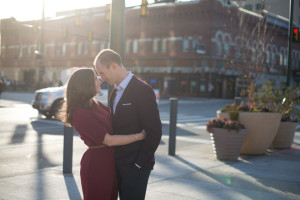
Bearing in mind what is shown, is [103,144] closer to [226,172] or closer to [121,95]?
[121,95]

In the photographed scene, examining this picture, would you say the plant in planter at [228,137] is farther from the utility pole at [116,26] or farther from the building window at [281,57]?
the building window at [281,57]

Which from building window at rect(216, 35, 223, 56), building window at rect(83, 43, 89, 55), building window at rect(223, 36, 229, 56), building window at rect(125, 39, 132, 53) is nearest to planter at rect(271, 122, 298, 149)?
building window at rect(216, 35, 223, 56)

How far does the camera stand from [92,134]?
2.96m

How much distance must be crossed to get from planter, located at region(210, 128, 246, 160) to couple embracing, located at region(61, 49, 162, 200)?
4.96 m

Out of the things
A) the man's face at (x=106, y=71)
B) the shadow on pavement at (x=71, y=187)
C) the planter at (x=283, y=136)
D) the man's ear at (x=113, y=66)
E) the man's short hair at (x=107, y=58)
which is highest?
the man's short hair at (x=107, y=58)

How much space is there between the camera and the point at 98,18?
55594 mm

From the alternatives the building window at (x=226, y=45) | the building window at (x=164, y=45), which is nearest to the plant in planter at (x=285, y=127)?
the building window at (x=226, y=45)

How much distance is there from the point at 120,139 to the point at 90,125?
24 cm

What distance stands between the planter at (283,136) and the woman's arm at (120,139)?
738cm

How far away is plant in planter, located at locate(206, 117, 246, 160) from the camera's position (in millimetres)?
7789

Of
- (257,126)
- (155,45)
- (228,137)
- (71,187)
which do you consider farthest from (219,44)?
(71,187)

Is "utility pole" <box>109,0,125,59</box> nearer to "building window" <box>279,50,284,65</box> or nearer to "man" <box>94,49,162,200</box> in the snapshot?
"man" <box>94,49,162,200</box>

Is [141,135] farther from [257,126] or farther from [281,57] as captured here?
[281,57]

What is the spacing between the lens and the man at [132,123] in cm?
301
